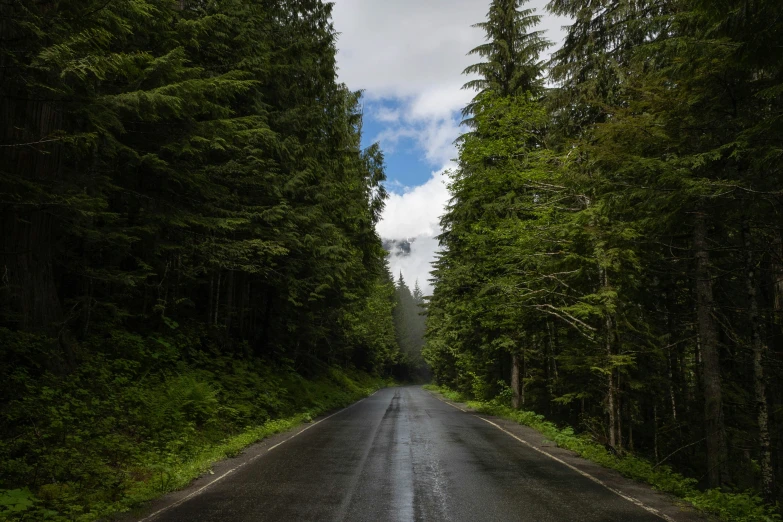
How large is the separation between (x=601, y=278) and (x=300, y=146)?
10937 millimetres

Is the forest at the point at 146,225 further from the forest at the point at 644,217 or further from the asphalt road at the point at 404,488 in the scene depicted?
the forest at the point at 644,217

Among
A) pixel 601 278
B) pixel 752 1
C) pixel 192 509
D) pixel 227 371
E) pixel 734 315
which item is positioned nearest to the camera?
pixel 752 1

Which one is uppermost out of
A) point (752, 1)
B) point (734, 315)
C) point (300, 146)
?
point (300, 146)

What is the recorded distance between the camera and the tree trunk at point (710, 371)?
888 centimetres

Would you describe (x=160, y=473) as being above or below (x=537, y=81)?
below

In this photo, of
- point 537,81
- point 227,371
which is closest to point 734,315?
point 537,81

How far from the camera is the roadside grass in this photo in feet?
20.5

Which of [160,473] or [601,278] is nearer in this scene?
[160,473]

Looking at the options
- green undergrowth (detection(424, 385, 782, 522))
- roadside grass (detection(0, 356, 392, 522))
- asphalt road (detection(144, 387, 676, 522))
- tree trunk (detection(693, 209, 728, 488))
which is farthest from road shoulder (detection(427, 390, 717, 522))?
roadside grass (detection(0, 356, 392, 522))

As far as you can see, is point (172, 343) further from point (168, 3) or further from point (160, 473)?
point (168, 3)

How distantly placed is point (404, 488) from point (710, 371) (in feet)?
21.2

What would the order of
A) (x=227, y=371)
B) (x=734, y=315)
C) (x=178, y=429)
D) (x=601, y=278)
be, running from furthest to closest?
1. (x=227, y=371)
2. (x=734, y=315)
3. (x=601, y=278)
4. (x=178, y=429)

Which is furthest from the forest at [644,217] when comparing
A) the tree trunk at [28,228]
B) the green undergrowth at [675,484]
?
the tree trunk at [28,228]

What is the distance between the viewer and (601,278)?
1245 cm
